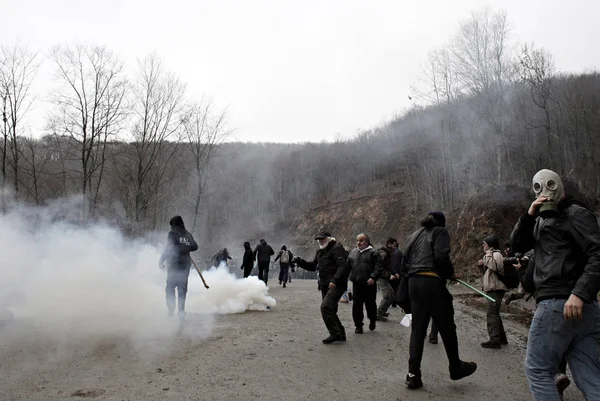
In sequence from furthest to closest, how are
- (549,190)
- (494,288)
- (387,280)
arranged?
1. (387,280)
2. (494,288)
3. (549,190)

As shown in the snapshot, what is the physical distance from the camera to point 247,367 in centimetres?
544

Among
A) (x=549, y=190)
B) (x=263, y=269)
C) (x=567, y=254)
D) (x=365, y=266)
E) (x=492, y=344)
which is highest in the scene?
(x=549, y=190)

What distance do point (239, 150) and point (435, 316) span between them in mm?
80234

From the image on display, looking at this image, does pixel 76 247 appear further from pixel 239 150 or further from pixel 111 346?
pixel 239 150

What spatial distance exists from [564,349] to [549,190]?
116 centimetres

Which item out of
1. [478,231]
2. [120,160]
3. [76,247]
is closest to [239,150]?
[120,160]

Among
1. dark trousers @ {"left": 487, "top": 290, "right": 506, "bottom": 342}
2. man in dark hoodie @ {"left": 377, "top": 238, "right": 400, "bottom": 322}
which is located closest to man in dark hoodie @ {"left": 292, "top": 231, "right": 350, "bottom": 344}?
man in dark hoodie @ {"left": 377, "top": 238, "right": 400, "bottom": 322}

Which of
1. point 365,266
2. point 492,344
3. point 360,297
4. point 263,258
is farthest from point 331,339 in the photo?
point 263,258

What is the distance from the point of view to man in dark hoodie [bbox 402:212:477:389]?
4590mm

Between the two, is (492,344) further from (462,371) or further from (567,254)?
(567,254)

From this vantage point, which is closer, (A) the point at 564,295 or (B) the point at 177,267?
(A) the point at 564,295

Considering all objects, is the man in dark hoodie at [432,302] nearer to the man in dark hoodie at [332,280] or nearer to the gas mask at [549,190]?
the gas mask at [549,190]

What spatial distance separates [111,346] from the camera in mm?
6289

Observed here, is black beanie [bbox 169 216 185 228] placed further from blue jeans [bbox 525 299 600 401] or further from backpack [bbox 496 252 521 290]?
blue jeans [bbox 525 299 600 401]
